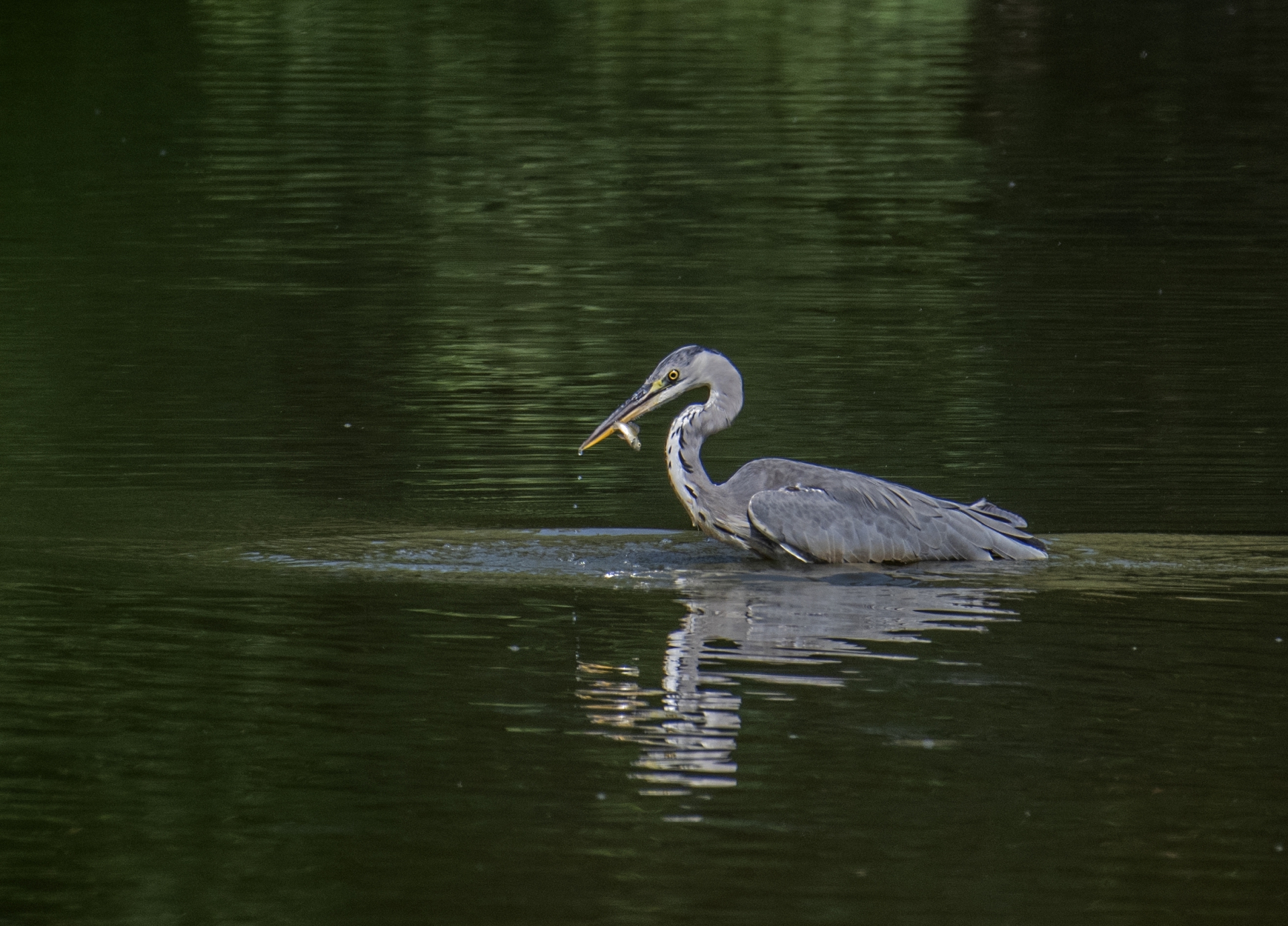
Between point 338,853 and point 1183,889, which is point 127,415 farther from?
point 1183,889

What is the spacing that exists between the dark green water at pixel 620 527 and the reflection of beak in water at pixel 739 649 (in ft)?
0.13

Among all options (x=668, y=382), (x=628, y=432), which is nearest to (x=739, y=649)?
(x=628, y=432)

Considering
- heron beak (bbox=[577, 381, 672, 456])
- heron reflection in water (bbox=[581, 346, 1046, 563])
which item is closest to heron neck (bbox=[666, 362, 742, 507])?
heron reflection in water (bbox=[581, 346, 1046, 563])

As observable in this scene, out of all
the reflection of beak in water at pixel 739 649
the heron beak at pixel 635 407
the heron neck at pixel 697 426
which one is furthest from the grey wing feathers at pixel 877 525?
the heron beak at pixel 635 407

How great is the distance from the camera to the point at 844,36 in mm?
45688

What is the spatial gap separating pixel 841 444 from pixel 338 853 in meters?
8.16

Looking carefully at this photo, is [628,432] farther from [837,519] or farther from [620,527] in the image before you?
[837,519]

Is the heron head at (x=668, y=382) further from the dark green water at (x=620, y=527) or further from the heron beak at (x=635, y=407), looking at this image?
the dark green water at (x=620, y=527)

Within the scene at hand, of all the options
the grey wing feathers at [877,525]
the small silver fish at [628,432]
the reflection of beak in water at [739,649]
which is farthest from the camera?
the small silver fish at [628,432]

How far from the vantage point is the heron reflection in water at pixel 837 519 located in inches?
482

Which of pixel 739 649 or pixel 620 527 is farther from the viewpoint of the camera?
pixel 620 527

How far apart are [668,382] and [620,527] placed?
0.90 m

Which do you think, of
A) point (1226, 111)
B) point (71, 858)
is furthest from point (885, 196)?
point (71, 858)

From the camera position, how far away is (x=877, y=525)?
1234 cm
